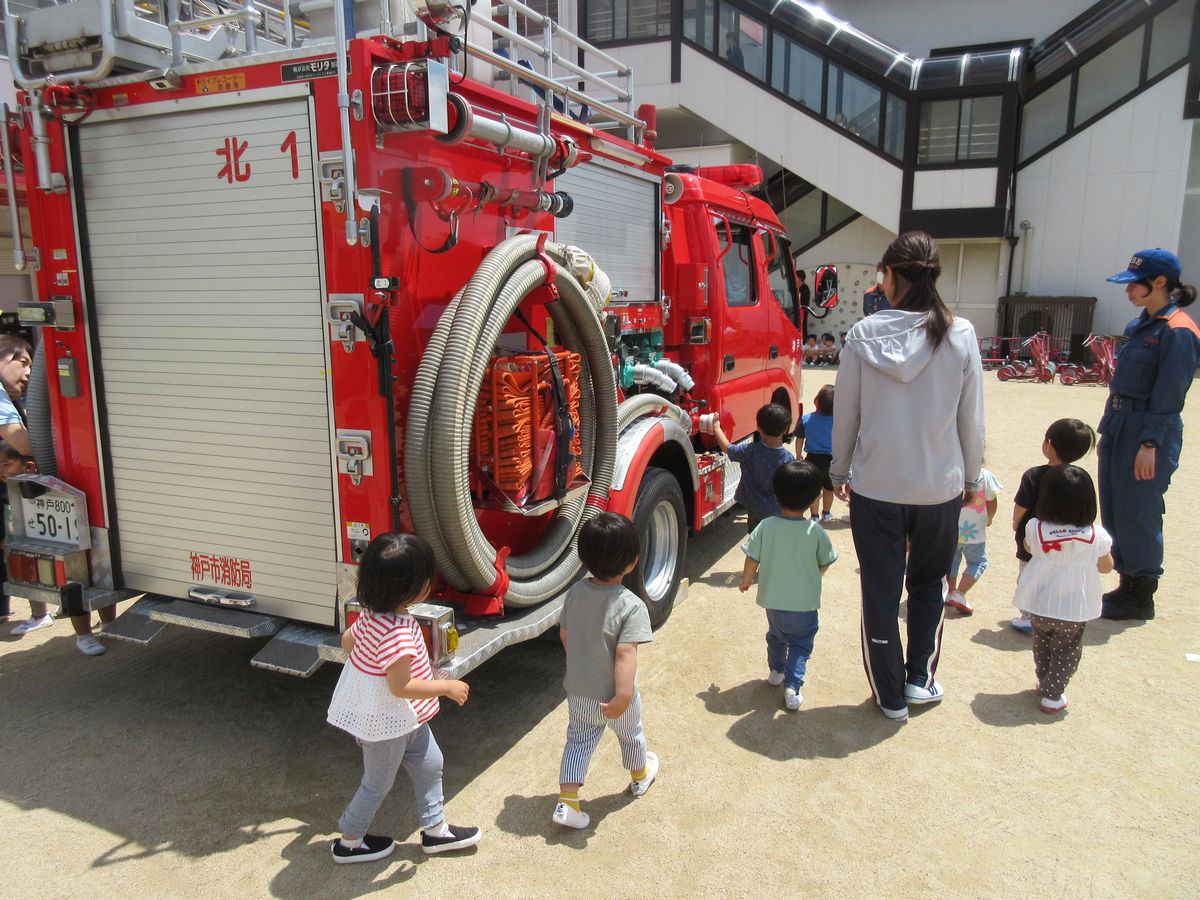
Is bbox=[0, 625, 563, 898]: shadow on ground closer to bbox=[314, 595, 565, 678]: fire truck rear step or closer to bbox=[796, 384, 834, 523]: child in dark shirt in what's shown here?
bbox=[314, 595, 565, 678]: fire truck rear step

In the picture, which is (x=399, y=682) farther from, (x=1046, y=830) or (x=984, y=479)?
(x=984, y=479)

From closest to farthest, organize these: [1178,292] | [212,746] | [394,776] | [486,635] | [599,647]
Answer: [394,776], [599,647], [486,635], [212,746], [1178,292]

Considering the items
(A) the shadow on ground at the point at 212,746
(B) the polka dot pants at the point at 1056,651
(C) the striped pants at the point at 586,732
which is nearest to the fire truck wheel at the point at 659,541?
(A) the shadow on ground at the point at 212,746

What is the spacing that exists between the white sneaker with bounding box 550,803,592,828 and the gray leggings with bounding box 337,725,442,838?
0.43m

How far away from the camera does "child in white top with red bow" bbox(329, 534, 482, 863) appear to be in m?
2.79

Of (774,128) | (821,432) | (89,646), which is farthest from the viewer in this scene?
(774,128)

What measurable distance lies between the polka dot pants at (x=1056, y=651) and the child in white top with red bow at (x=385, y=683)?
2780mm

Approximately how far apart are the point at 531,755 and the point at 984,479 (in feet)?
10.1

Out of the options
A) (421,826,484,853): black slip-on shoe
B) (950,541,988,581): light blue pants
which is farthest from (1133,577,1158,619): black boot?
(421,826,484,853): black slip-on shoe

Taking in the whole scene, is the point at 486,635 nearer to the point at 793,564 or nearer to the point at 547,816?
the point at 547,816

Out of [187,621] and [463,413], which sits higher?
[463,413]

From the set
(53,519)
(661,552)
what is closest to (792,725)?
(661,552)

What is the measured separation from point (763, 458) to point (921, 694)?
1.76 meters

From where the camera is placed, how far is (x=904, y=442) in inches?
145
